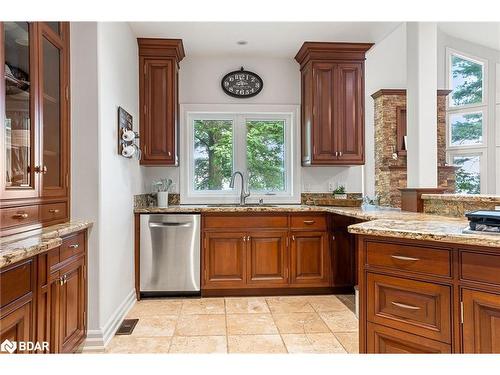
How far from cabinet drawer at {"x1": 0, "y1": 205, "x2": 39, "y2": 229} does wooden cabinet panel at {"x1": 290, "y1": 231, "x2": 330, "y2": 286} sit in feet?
7.75

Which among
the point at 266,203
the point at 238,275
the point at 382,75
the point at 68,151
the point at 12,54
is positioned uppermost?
the point at 382,75

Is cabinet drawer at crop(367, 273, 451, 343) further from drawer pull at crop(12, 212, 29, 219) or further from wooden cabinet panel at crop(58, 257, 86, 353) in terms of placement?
drawer pull at crop(12, 212, 29, 219)

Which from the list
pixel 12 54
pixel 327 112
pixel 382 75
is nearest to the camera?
pixel 12 54

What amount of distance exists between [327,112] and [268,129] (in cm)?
78

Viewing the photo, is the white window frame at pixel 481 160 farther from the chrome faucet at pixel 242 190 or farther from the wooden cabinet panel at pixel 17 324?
the wooden cabinet panel at pixel 17 324

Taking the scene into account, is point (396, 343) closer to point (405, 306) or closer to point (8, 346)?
point (405, 306)

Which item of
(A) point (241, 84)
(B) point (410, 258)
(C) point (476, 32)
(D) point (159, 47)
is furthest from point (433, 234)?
(C) point (476, 32)

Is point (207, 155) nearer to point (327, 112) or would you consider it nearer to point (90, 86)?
point (327, 112)

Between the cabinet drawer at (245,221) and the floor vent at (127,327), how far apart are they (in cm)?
109

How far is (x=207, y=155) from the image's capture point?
13.7 feet

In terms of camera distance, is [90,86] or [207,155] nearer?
[90,86]

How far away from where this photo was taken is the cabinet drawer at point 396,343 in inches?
60.6

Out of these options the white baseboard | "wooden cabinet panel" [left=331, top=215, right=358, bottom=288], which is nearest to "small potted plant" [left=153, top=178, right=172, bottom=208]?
the white baseboard
